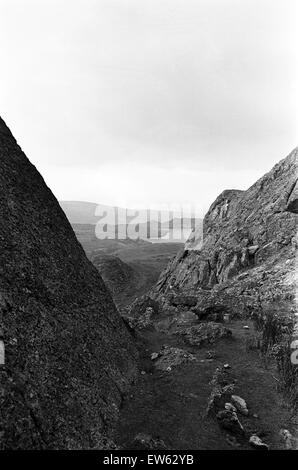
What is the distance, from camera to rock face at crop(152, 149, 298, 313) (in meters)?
32.3

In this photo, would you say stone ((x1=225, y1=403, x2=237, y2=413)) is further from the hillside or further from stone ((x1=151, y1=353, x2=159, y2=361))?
stone ((x1=151, y1=353, x2=159, y2=361))

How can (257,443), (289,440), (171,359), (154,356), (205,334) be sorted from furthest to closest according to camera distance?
(205,334) → (154,356) → (171,359) → (289,440) → (257,443)

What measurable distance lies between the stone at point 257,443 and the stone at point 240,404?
5.48ft

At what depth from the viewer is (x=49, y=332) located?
428 inches

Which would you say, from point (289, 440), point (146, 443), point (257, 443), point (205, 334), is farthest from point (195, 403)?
point (205, 334)

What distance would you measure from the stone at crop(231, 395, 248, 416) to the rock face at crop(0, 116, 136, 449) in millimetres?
4484

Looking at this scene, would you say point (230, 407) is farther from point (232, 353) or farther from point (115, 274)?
point (115, 274)

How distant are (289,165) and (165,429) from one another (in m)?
45.7

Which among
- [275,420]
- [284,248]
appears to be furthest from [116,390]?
[284,248]

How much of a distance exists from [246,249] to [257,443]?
32.6 meters

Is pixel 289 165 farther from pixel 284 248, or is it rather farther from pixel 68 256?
pixel 68 256

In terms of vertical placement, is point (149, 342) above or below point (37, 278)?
below

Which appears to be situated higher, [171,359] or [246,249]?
[246,249]
